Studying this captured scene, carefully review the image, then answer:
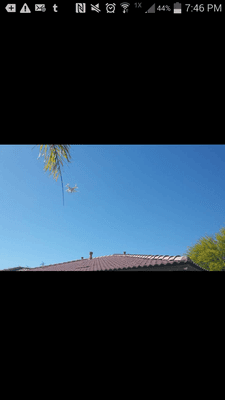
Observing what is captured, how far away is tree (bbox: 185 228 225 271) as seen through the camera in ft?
53.1

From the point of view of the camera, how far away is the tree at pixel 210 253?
1619 cm
